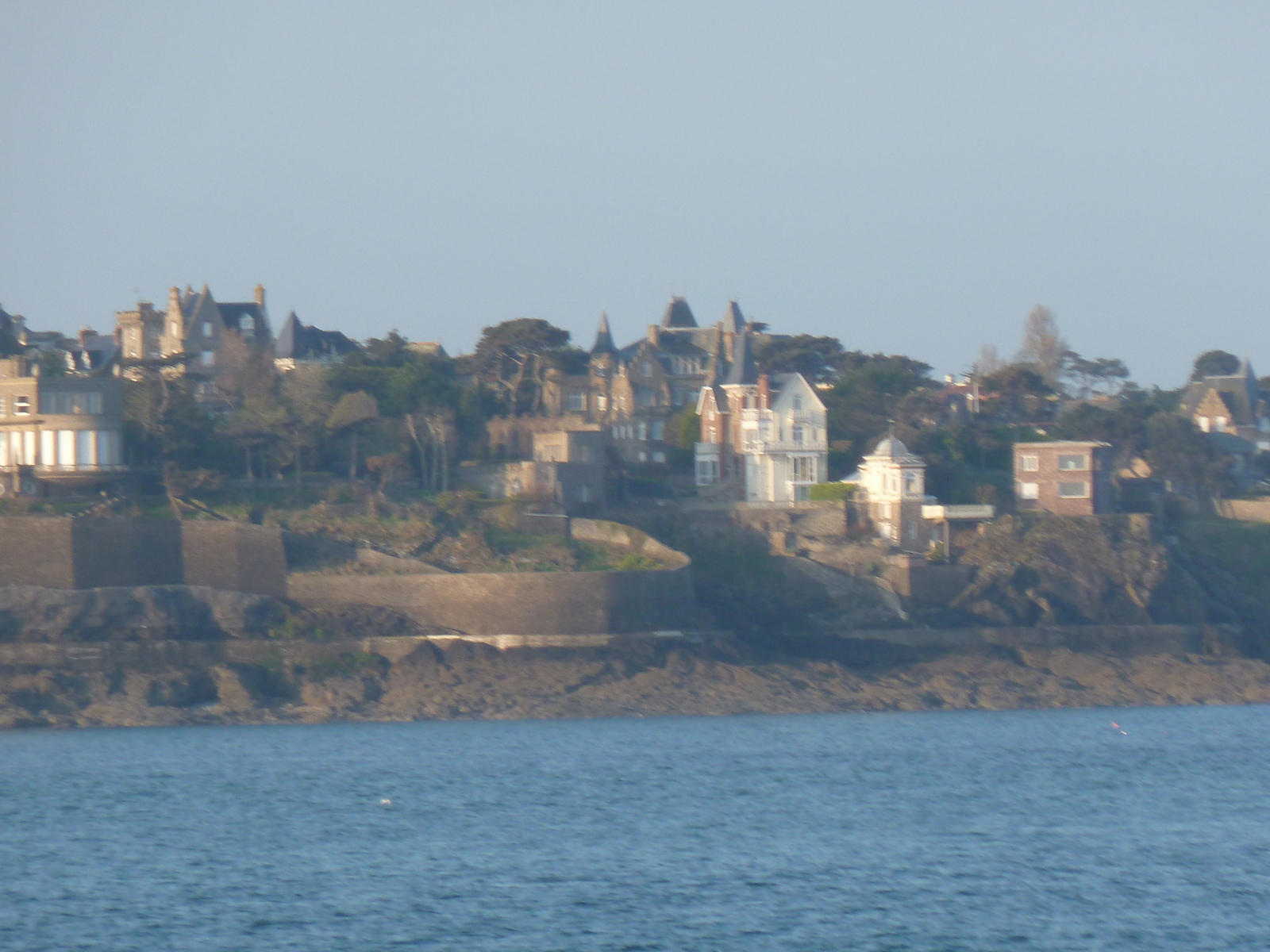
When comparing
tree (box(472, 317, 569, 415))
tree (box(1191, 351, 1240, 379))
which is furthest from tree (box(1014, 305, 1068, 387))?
tree (box(472, 317, 569, 415))

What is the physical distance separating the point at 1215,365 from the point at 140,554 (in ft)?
289

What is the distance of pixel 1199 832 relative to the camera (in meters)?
33.6

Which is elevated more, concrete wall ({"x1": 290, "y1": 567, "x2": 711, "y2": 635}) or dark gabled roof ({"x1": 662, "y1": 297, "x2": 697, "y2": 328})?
dark gabled roof ({"x1": 662, "y1": 297, "x2": 697, "y2": 328})

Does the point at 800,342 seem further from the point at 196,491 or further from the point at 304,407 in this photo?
the point at 196,491

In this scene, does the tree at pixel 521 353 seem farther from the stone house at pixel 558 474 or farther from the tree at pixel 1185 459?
the tree at pixel 1185 459

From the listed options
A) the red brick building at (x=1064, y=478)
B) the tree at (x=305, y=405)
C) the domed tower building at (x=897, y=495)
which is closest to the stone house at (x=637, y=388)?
the tree at (x=305, y=405)

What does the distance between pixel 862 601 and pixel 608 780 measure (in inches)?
723

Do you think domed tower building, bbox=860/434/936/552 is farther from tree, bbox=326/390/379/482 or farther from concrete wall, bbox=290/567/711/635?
tree, bbox=326/390/379/482

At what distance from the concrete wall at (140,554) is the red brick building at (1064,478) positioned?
26.9 meters

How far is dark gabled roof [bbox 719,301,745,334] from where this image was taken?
85938 millimetres

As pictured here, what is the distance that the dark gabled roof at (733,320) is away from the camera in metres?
85.9

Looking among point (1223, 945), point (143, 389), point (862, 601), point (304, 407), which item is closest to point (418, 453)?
point (304, 407)

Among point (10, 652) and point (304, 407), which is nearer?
point (10, 652)

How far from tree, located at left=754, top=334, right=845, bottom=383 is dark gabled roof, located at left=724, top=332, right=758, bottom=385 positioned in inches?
484
